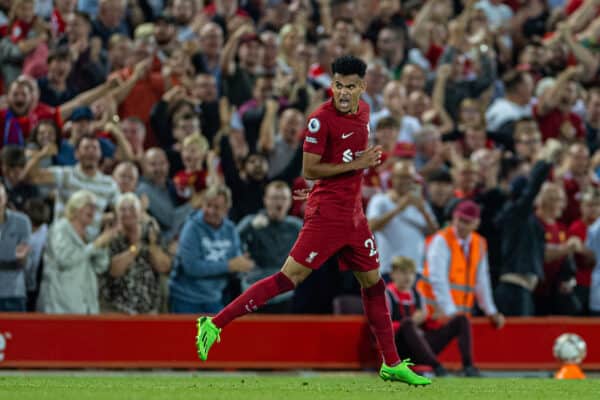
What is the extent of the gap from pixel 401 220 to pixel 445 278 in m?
0.96

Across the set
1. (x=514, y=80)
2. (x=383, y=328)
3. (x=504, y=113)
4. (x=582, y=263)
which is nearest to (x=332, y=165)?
(x=383, y=328)

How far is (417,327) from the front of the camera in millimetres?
13789

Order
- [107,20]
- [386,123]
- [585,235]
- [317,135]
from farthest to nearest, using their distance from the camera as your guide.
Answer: [107,20]
[386,123]
[585,235]
[317,135]

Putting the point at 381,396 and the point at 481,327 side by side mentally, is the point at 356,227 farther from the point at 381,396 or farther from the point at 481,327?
the point at 481,327

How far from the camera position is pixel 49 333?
525 inches

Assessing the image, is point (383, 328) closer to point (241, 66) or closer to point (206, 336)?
point (206, 336)

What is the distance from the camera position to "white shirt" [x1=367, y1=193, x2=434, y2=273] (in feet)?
47.8

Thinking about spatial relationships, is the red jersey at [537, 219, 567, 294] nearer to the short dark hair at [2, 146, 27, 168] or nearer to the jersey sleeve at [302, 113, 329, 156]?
the short dark hair at [2, 146, 27, 168]

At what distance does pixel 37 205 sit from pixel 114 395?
5.22 meters

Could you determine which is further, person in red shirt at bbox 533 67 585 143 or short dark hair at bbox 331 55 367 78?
person in red shirt at bbox 533 67 585 143

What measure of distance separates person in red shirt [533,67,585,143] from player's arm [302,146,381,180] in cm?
929

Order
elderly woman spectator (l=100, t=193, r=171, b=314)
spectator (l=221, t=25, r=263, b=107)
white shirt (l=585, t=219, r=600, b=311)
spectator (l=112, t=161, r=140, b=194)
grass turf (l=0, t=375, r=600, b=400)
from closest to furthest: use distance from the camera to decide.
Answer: grass turf (l=0, t=375, r=600, b=400) < elderly woman spectator (l=100, t=193, r=171, b=314) < spectator (l=112, t=161, r=140, b=194) < white shirt (l=585, t=219, r=600, b=311) < spectator (l=221, t=25, r=263, b=107)

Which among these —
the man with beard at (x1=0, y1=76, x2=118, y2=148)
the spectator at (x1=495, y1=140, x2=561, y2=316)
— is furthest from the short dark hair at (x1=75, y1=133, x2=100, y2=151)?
the spectator at (x1=495, y1=140, x2=561, y2=316)

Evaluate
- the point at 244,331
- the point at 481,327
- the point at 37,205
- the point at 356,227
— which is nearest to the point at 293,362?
the point at 244,331
